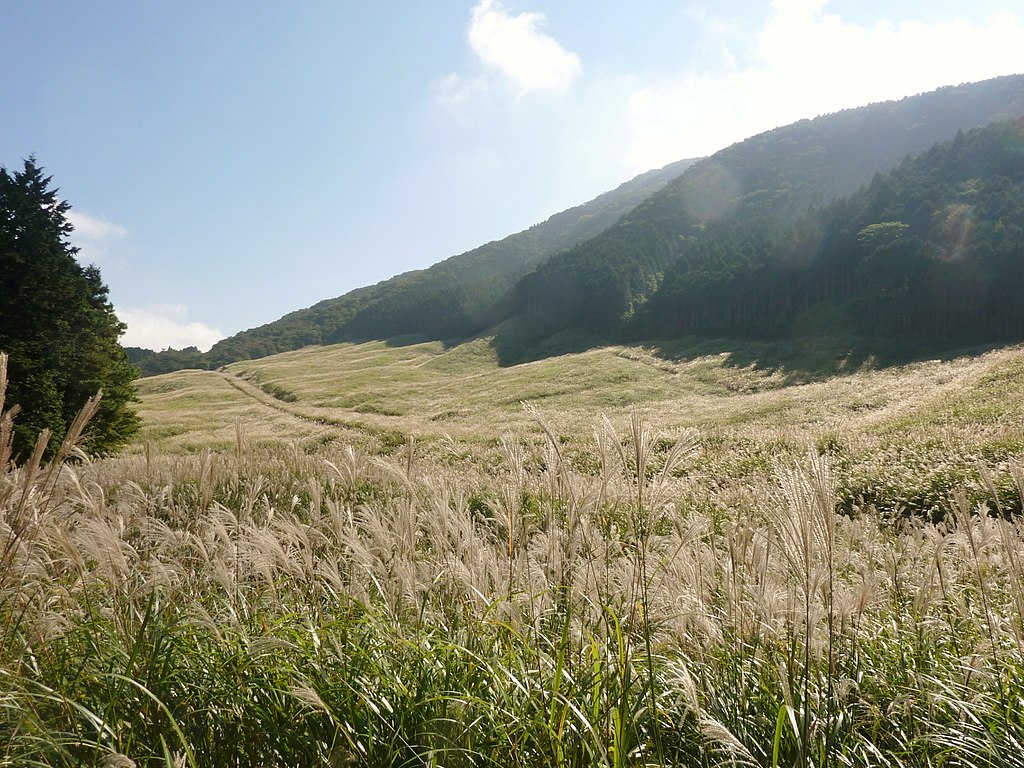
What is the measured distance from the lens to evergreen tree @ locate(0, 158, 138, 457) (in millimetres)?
19203

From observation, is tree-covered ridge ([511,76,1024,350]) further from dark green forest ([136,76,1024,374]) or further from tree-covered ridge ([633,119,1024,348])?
tree-covered ridge ([633,119,1024,348])

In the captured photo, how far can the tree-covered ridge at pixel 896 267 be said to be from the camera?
52.5m

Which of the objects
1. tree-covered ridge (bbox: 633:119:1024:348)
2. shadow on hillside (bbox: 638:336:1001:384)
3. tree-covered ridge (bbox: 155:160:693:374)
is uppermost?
tree-covered ridge (bbox: 155:160:693:374)

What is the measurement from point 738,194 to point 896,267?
315 ft

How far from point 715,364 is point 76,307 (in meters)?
50.0

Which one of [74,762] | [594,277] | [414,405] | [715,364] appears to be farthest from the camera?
[594,277]

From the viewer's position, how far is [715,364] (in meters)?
52.2

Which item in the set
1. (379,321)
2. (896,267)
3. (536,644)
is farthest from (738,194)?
(536,644)

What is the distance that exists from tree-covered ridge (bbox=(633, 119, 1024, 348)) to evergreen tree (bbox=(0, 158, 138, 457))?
217ft

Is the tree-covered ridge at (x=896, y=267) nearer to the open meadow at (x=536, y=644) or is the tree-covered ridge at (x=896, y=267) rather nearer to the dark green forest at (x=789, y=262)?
the dark green forest at (x=789, y=262)

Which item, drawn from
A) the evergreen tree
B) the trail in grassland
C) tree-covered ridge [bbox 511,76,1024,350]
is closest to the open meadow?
the evergreen tree

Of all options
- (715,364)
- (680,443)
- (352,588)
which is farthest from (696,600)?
(715,364)

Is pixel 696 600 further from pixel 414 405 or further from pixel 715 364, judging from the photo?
pixel 715 364

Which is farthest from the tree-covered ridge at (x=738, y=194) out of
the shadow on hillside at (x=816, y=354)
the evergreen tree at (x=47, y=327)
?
the evergreen tree at (x=47, y=327)
